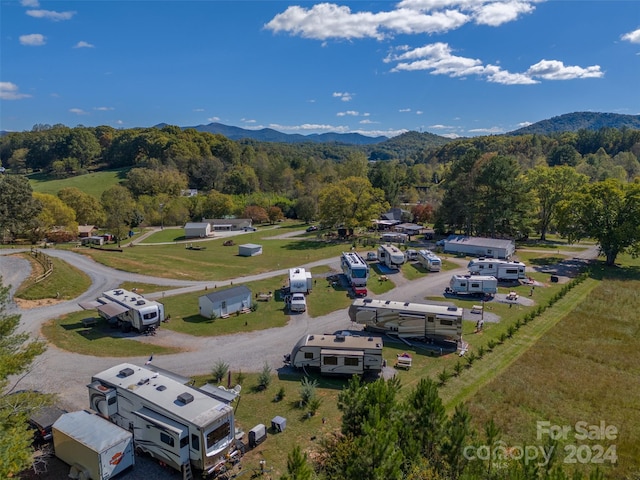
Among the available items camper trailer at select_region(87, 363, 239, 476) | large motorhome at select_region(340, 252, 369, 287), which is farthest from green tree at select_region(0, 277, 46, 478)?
large motorhome at select_region(340, 252, 369, 287)

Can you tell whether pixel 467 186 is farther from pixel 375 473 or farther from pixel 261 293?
pixel 375 473

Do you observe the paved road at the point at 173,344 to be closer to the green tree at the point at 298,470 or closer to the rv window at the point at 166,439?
the rv window at the point at 166,439

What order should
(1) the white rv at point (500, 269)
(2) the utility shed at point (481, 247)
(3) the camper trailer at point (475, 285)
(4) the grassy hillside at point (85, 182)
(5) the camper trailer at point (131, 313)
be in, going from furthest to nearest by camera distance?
1. (4) the grassy hillside at point (85, 182)
2. (2) the utility shed at point (481, 247)
3. (1) the white rv at point (500, 269)
4. (3) the camper trailer at point (475, 285)
5. (5) the camper trailer at point (131, 313)

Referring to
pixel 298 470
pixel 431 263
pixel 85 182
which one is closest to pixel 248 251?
pixel 431 263

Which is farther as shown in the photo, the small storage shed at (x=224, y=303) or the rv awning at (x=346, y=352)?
the small storage shed at (x=224, y=303)

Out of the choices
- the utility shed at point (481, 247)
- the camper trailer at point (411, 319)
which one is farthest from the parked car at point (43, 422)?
the utility shed at point (481, 247)

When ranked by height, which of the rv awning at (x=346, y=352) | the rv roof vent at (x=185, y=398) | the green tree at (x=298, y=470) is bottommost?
the rv awning at (x=346, y=352)
